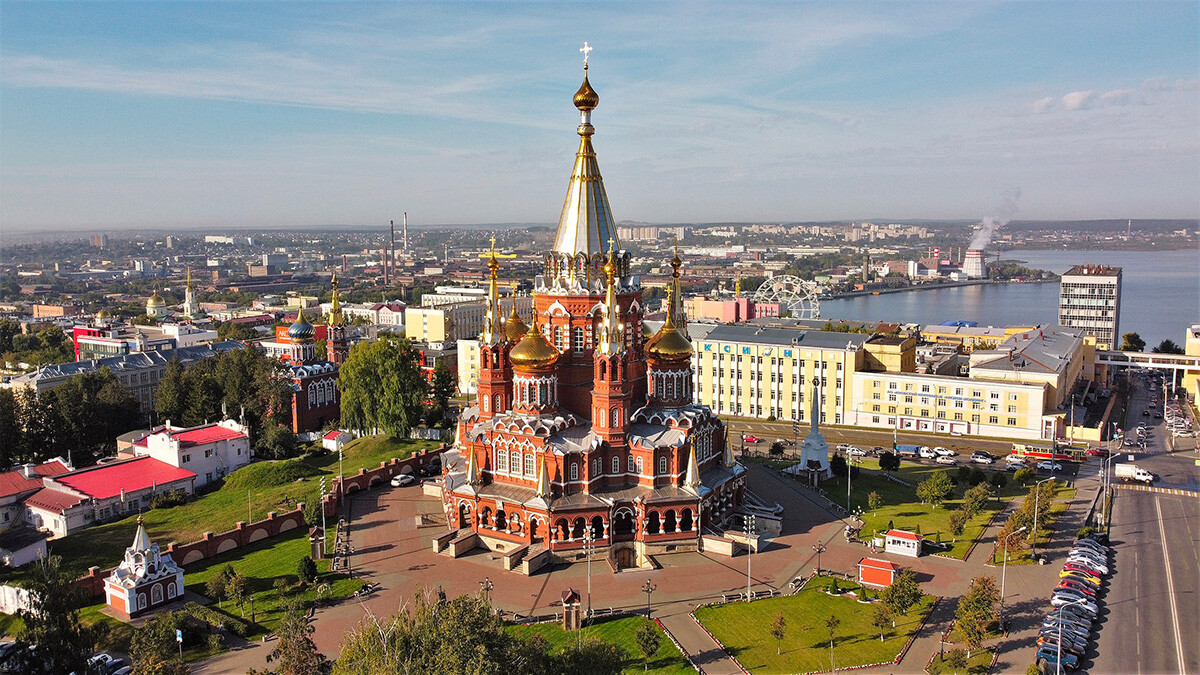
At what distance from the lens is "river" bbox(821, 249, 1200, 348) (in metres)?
104

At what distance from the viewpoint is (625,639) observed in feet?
72.1

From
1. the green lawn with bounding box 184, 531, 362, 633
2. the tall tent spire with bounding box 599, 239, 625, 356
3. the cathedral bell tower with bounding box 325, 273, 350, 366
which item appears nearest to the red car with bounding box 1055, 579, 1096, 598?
the tall tent spire with bounding box 599, 239, 625, 356

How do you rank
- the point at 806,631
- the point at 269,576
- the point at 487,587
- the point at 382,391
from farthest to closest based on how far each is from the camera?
the point at 382,391 < the point at 269,576 < the point at 487,587 < the point at 806,631

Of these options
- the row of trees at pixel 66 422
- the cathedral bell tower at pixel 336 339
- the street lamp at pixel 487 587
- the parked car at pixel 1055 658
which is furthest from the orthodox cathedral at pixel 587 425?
the row of trees at pixel 66 422

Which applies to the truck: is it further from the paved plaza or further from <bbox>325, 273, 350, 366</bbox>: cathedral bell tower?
<bbox>325, 273, 350, 366</bbox>: cathedral bell tower

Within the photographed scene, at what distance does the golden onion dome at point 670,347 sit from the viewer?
101ft

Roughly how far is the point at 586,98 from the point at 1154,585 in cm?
2491

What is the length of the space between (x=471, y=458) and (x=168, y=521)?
1312 centimetres

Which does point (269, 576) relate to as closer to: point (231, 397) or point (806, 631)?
point (806, 631)

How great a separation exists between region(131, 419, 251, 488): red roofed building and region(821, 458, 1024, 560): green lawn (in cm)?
2778

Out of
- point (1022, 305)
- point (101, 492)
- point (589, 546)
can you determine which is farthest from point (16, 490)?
point (1022, 305)

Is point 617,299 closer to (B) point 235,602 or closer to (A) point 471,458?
(A) point 471,458

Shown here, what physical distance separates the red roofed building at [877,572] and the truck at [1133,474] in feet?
57.9

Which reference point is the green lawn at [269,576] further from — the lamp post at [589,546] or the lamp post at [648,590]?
the lamp post at [648,590]
